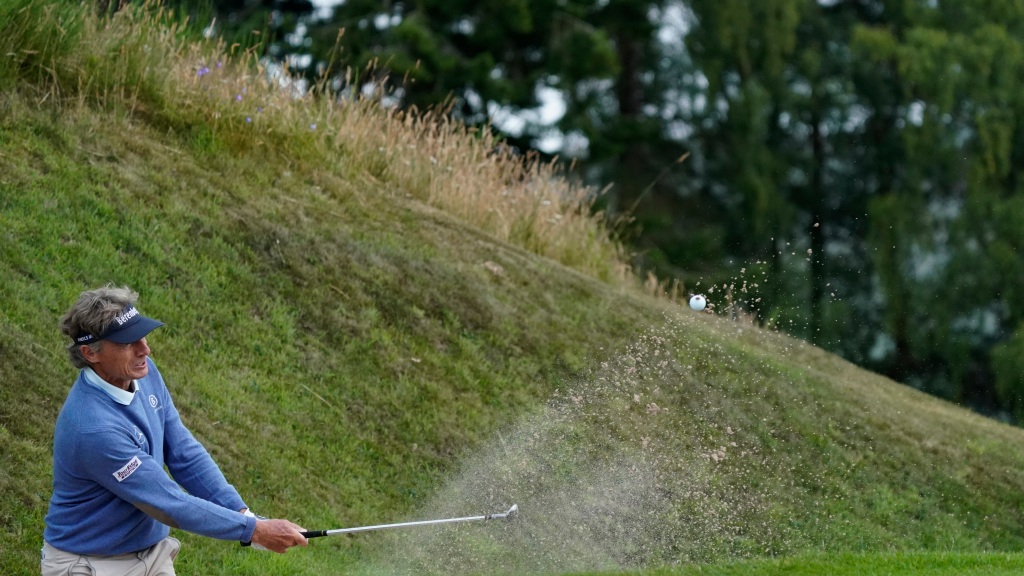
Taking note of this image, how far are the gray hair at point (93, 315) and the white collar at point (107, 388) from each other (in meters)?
0.04

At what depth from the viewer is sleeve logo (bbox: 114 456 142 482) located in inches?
157

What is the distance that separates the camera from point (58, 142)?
28.7 feet

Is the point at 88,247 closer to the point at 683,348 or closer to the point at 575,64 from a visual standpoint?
the point at 683,348

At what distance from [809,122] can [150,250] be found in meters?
19.9

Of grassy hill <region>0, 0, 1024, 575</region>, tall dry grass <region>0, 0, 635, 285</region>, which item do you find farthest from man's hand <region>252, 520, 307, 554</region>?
tall dry grass <region>0, 0, 635, 285</region>

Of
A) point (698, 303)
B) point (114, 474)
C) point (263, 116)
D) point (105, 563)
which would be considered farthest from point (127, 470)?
point (263, 116)

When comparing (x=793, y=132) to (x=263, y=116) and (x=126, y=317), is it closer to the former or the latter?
(x=263, y=116)

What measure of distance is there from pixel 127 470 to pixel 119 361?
35cm

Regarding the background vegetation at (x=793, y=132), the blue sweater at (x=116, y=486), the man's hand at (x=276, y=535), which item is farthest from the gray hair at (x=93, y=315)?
the background vegetation at (x=793, y=132)

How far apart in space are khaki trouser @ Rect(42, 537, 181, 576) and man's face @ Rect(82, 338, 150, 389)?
581 mm

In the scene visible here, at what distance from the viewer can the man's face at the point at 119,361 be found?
4.06 meters

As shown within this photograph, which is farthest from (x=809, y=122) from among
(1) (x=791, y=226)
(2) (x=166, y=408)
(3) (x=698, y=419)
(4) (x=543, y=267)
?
(2) (x=166, y=408)

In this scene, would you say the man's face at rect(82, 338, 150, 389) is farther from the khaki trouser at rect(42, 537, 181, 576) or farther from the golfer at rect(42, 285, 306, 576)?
the khaki trouser at rect(42, 537, 181, 576)

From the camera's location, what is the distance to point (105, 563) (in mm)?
4164
